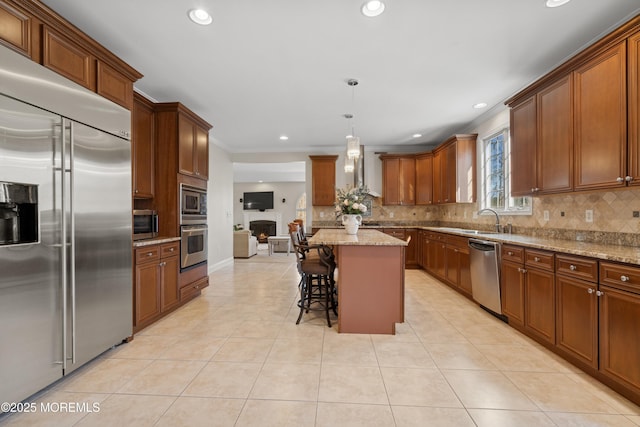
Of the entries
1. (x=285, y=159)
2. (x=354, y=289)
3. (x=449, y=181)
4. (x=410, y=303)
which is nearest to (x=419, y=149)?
(x=449, y=181)

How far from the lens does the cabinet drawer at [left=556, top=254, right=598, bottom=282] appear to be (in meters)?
1.94

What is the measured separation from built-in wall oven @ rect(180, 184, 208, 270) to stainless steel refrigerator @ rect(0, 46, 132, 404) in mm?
1104

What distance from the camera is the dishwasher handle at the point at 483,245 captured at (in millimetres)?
3074

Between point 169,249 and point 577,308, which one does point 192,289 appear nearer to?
point 169,249

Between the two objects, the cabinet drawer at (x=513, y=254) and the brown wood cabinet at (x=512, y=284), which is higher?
the cabinet drawer at (x=513, y=254)

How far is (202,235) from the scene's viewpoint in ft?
13.1

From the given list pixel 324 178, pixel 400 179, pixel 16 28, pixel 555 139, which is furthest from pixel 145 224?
pixel 400 179

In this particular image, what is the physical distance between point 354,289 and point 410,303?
1317mm

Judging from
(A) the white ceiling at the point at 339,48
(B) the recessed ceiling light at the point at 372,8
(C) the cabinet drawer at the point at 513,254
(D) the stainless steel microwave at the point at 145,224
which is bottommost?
(C) the cabinet drawer at the point at 513,254

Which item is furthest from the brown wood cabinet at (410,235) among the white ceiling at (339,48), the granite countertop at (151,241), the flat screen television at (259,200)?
the flat screen television at (259,200)

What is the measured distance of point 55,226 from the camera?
6.04 ft

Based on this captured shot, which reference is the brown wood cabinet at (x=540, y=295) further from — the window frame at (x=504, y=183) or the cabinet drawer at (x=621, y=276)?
the window frame at (x=504, y=183)

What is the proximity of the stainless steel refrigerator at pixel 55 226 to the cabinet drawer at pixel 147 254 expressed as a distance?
1.04 feet

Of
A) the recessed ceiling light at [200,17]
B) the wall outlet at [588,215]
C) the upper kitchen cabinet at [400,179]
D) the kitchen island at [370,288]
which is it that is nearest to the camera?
the recessed ceiling light at [200,17]
